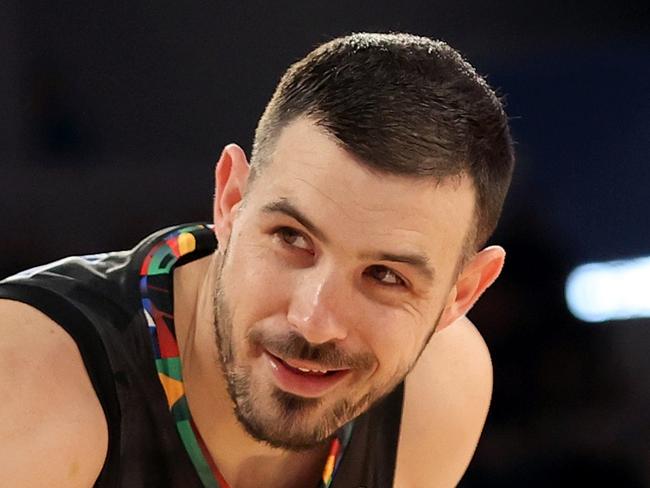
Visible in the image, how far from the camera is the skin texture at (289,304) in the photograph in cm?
116

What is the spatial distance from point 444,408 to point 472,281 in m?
0.29

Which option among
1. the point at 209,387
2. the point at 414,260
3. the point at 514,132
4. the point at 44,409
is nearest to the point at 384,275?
the point at 414,260

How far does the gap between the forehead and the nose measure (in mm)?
50

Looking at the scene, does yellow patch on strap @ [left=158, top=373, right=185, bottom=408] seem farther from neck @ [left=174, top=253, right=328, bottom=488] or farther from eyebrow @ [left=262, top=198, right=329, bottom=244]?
eyebrow @ [left=262, top=198, right=329, bottom=244]

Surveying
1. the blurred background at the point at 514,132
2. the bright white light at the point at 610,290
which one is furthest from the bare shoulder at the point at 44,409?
the bright white light at the point at 610,290

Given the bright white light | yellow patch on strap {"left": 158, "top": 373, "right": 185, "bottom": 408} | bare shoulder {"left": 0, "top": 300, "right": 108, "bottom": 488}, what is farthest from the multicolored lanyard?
the bright white light

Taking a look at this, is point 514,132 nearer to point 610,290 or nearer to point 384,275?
point 610,290

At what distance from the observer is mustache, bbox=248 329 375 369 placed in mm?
1181

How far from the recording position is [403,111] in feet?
3.94

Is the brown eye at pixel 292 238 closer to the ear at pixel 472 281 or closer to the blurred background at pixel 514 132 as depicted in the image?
the ear at pixel 472 281

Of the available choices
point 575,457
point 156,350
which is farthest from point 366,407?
point 575,457

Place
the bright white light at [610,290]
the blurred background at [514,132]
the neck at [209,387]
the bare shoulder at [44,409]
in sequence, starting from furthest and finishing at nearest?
the bright white light at [610,290] < the blurred background at [514,132] < the neck at [209,387] < the bare shoulder at [44,409]

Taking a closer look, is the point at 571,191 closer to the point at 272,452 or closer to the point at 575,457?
the point at 575,457

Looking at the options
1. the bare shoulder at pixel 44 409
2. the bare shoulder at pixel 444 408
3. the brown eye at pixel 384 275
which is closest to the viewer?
the bare shoulder at pixel 44 409
